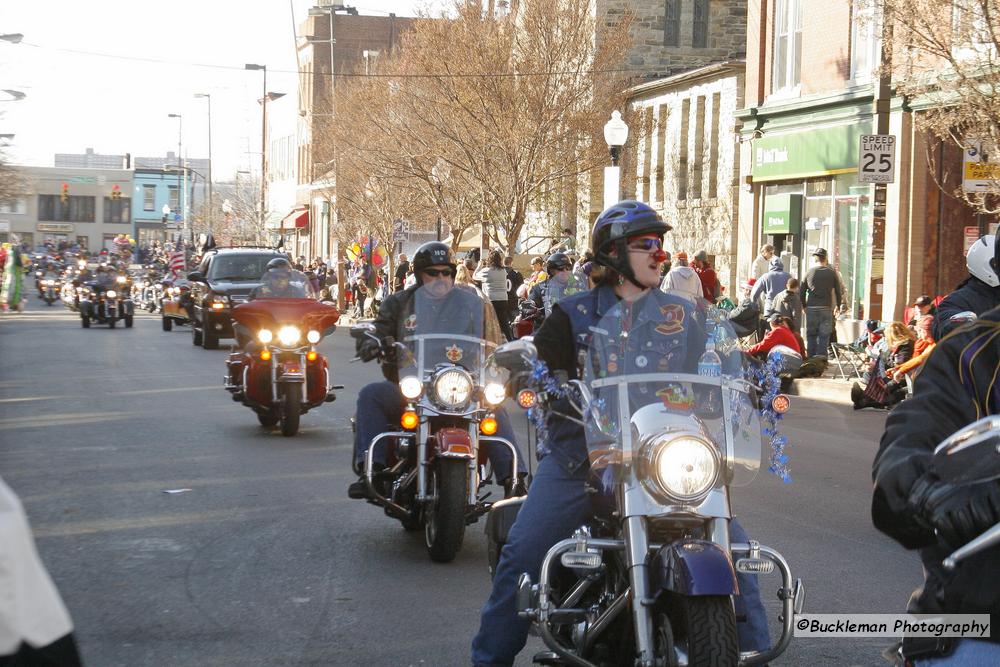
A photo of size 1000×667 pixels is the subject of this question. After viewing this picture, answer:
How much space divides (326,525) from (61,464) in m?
3.81

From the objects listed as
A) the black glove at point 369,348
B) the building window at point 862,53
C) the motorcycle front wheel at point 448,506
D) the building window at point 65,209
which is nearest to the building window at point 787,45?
the building window at point 862,53

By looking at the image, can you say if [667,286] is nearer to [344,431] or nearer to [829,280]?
[344,431]

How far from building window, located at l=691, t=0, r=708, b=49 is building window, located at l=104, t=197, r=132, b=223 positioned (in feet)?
363

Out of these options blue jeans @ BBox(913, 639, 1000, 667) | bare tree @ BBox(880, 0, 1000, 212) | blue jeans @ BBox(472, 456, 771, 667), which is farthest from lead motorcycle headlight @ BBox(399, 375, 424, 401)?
bare tree @ BBox(880, 0, 1000, 212)

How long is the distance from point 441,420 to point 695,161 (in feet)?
108

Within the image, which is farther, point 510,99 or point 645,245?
point 510,99

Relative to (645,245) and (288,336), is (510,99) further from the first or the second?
(645,245)

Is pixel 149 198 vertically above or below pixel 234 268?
above

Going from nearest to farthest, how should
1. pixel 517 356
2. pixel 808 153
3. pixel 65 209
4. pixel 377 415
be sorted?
pixel 517 356
pixel 377 415
pixel 808 153
pixel 65 209

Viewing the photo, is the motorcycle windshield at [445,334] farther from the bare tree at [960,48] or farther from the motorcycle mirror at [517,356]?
the bare tree at [960,48]

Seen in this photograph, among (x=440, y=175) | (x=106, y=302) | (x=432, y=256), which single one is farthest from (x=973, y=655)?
(x=440, y=175)

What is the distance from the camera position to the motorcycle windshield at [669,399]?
457cm

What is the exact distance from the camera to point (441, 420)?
27.8 feet

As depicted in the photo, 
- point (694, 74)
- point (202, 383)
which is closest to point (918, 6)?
point (202, 383)
